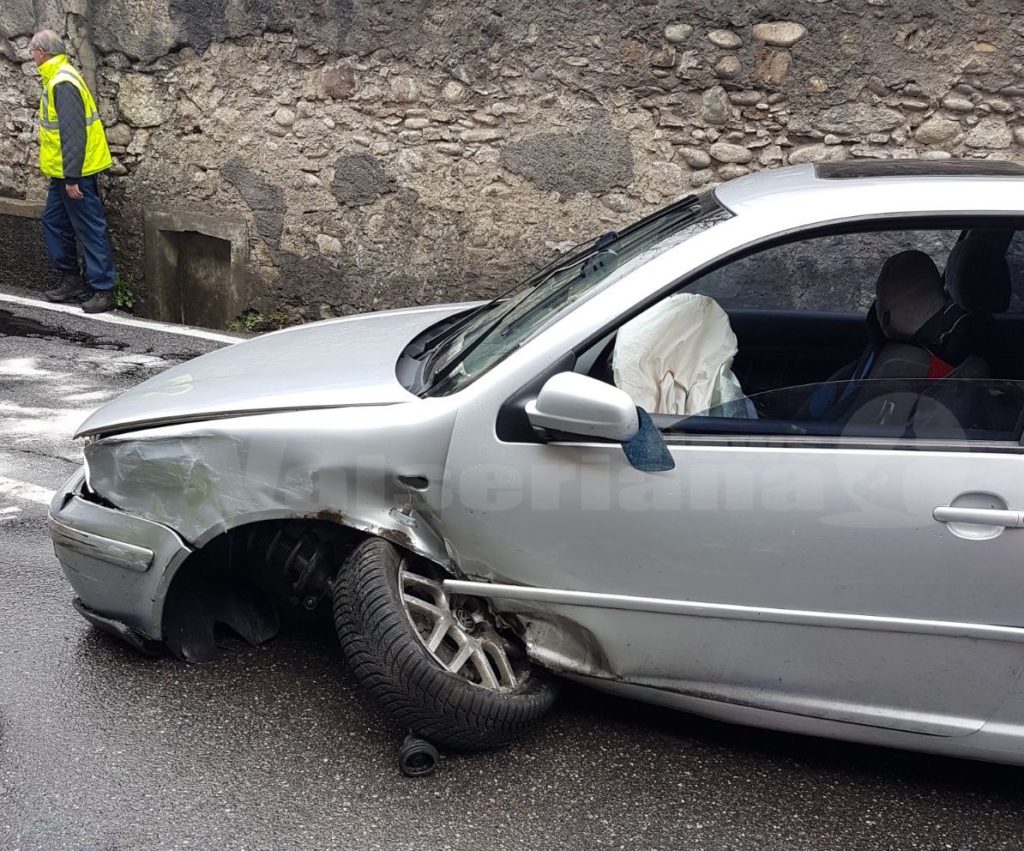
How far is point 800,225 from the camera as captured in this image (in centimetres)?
278

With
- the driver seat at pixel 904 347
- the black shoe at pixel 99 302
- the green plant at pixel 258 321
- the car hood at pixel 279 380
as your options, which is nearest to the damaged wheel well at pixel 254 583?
the car hood at pixel 279 380

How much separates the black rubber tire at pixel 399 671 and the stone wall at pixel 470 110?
4.55 m

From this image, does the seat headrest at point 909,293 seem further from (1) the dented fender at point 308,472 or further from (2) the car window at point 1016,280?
(1) the dented fender at point 308,472

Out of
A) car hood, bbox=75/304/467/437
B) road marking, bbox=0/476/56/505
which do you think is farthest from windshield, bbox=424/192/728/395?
road marking, bbox=0/476/56/505

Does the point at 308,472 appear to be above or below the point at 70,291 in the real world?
above

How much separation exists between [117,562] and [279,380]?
0.70 metres

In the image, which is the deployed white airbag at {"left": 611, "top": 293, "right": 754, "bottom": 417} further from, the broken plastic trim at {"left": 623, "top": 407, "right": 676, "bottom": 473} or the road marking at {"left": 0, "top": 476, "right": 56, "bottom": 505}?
the road marking at {"left": 0, "top": 476, "right": 56, "bottom": 505}

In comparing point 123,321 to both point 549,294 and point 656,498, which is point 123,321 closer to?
point 549,294

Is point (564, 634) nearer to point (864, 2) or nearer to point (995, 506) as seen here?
point (995, 506)

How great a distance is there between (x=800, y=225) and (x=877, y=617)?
1.00m

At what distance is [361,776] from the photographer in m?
2.94

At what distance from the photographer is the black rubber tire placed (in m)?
2.84

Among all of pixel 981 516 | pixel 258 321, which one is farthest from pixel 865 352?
pixel 258 321

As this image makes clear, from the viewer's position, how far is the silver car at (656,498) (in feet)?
8.73
